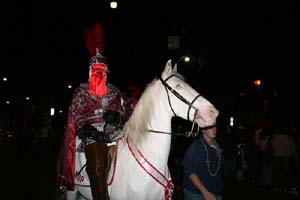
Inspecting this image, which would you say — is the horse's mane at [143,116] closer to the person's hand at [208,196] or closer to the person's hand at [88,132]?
the person's hand at [88,132]

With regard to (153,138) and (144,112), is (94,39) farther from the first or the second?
(153,138)

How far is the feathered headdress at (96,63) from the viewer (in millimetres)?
5914

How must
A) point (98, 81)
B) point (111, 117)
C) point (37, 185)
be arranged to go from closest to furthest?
1. point (111, 117)
2. point (98, 81)
3. point (37, 185)

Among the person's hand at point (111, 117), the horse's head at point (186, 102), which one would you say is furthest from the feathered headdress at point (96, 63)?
the horse's head at point (186, 102)

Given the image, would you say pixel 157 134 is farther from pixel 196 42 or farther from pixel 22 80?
pixel 22 80

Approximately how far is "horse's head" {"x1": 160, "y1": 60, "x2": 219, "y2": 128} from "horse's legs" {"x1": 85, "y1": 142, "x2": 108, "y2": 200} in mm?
1063

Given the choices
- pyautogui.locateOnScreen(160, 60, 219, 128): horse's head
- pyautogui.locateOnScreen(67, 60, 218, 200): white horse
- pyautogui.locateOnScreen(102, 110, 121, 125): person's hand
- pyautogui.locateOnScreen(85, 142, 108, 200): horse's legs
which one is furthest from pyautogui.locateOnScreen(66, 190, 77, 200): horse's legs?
pyautogui.locateOnScreen(160, 60, 219, 128): horse's head

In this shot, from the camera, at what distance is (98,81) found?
19.5 feet

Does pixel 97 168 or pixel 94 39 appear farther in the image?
pixel 94 39

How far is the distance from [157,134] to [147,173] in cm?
46

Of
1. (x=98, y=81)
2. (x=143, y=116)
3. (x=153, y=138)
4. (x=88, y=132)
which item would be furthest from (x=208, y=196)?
(x=98, y=81)

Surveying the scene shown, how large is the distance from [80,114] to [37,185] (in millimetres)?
7327

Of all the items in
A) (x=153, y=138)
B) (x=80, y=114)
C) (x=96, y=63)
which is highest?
(x=96, y=63)

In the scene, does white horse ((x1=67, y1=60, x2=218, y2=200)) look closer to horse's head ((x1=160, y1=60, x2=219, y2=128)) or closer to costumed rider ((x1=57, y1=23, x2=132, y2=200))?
horse's head ((x1=160, y1=60, x2=219, y2=128))
